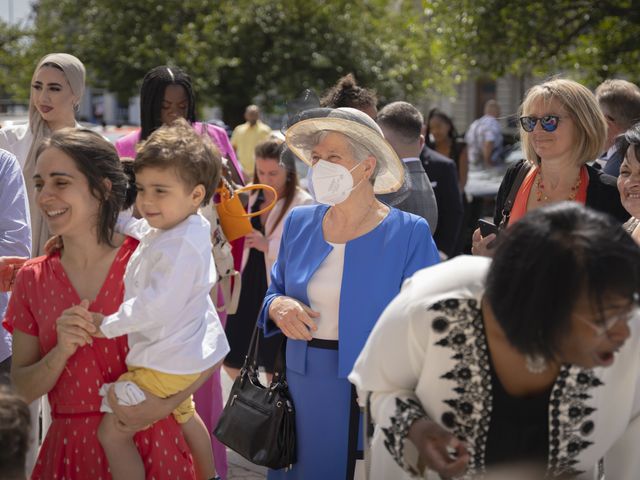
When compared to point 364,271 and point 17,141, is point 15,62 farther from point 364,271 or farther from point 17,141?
point 364,271

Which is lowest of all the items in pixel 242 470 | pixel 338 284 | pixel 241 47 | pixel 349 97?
pixel 242 470

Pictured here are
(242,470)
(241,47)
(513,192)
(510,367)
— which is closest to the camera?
(510,367)

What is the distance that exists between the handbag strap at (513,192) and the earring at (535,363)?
7.53 feet

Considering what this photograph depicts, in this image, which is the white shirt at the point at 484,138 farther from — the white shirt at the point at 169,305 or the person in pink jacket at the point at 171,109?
the white shirt at the point at 169,305

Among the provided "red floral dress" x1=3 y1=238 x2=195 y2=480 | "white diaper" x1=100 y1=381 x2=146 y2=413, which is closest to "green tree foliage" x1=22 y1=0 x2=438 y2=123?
"red floral dress" x1=3 y1=238 x2=195 y2=480

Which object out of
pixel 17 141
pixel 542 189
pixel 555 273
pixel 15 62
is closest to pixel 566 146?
pixel 542 189

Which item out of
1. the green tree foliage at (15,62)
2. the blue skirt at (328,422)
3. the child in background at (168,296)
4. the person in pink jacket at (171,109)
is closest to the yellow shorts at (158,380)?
the child in background at (168,296)

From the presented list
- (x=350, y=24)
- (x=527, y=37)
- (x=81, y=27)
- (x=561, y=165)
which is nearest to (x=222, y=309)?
(x=561, y=165)

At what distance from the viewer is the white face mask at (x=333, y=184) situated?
4.00 m

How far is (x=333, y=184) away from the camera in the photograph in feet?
13.2

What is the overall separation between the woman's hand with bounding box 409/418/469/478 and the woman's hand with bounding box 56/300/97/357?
1125 mm

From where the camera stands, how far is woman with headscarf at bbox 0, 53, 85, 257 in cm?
526

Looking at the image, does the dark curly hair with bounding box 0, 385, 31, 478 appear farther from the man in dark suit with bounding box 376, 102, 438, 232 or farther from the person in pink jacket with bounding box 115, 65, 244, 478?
the man in dark suit with bounding box 376, 102, 438, 232

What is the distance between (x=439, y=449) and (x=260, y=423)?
56.0 inches
